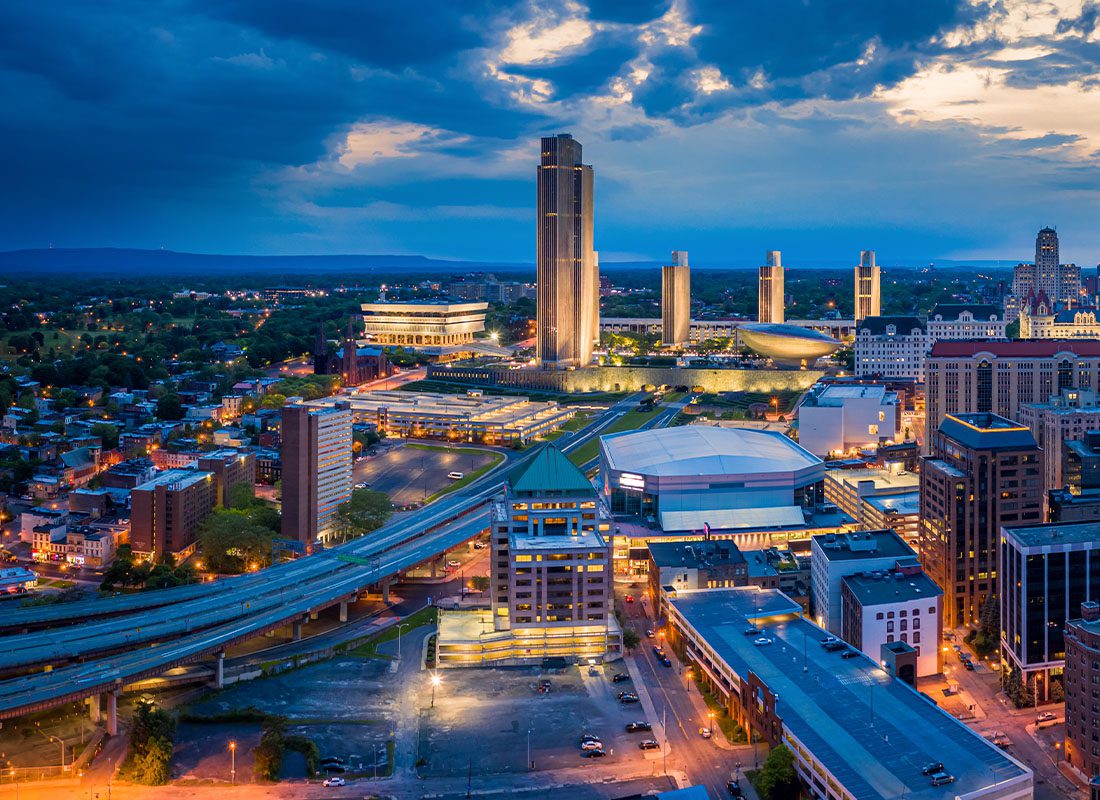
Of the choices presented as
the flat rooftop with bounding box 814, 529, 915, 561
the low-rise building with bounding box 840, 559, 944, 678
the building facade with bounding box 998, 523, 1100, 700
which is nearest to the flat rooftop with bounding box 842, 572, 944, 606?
the low-rise building with bounding box 840, 559, 944, 678

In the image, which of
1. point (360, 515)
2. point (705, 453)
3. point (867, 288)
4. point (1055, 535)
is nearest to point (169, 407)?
point (360, 515)

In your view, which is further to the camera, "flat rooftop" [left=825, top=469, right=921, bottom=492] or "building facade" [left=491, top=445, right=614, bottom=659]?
"flat rooftop" [left=825, top=469, right=921, bottom=492]

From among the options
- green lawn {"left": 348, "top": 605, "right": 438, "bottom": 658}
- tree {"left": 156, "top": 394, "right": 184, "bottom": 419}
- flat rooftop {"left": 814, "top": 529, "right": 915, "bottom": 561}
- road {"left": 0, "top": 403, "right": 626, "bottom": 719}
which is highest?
tree {"left": 156, "top": 394, "right": 184, "bottom": 419}

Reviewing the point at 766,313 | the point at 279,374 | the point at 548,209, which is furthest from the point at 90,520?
the point at 766,313

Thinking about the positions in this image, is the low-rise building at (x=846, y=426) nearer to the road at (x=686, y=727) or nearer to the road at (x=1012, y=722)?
the road at (x=1012, y=722)

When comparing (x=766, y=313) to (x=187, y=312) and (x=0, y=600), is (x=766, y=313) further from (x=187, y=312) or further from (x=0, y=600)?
(x=0, y=600)

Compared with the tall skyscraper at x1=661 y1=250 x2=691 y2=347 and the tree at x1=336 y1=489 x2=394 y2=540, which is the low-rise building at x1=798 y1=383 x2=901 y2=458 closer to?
the tree at x1=336 y1=489 x2=394 y2=540
